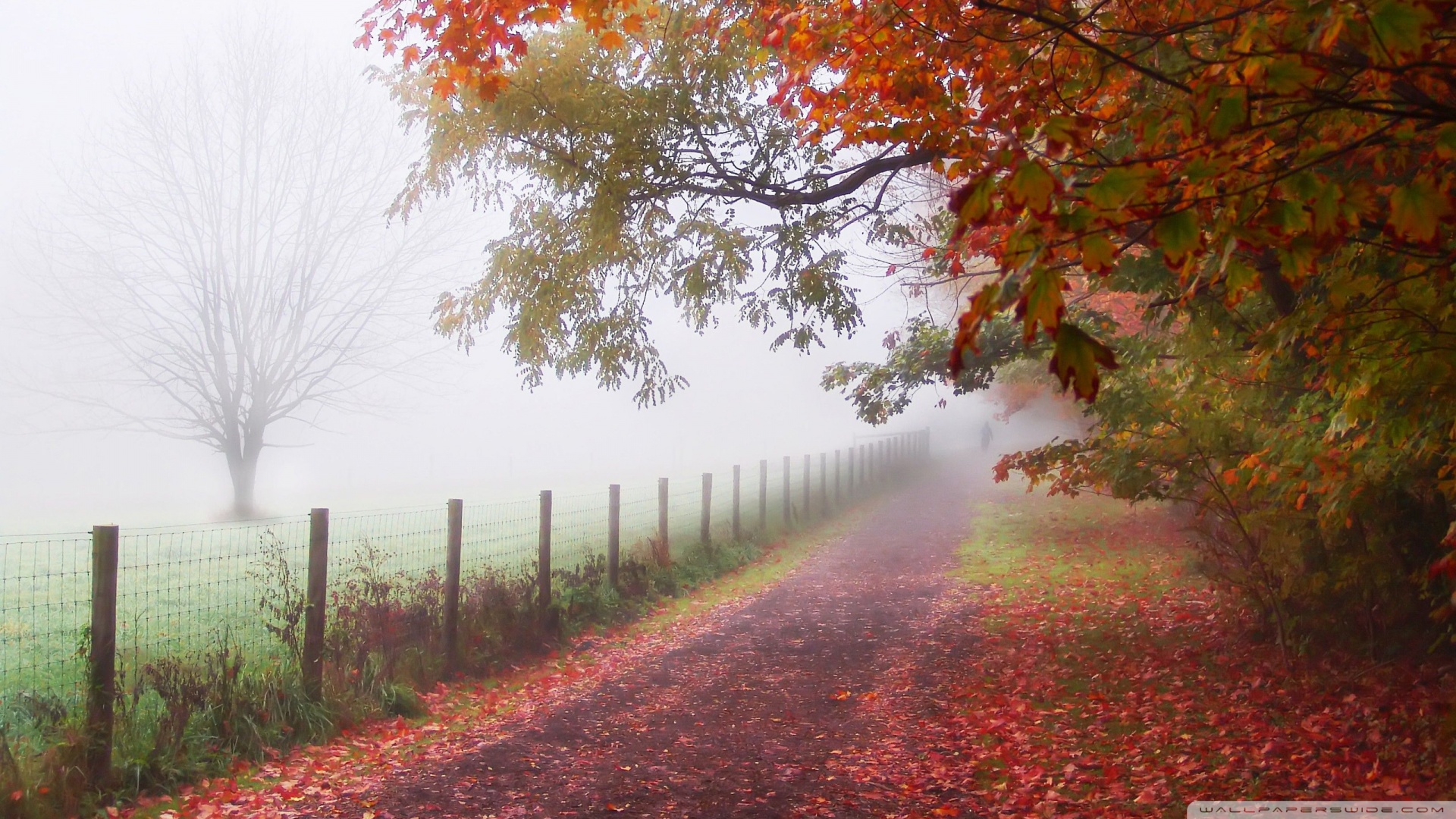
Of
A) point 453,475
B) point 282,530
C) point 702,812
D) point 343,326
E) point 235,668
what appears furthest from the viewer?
point 453,475

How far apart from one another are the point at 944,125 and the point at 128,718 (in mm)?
6038

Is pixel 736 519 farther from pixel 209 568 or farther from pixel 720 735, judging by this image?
pixel 720 735

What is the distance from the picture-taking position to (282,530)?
2058 cm

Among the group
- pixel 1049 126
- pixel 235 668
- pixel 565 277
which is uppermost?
pixel 565 277

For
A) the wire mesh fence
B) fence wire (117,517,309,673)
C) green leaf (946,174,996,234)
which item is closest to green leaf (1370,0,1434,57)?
green leaf (946,174,996,234)

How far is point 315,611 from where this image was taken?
702cm

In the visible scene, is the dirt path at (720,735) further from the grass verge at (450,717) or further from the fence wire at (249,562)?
the fence wire at (249,562)

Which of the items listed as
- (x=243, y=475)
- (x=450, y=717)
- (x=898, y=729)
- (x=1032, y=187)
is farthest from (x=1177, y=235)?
(x=243, y=475)

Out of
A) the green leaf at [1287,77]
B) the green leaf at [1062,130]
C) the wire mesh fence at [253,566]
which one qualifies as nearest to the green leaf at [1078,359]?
the green leaf at [1062,130]

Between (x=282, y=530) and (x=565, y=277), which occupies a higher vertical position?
(x=565, y=277)

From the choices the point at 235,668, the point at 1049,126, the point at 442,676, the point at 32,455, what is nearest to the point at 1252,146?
the point at 1049,126

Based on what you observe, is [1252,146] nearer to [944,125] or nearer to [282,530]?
[944,125]

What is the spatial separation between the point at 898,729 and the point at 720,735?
124 cm

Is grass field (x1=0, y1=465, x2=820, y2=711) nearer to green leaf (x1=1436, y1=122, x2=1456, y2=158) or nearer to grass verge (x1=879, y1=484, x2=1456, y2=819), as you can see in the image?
grass verge (x1=879, y1=484, x2=1456, y2=819)
